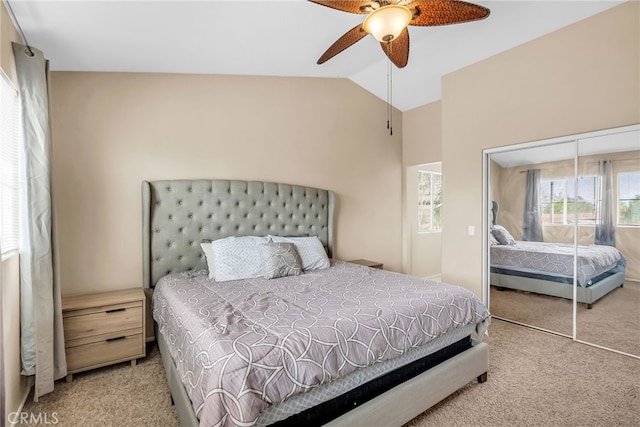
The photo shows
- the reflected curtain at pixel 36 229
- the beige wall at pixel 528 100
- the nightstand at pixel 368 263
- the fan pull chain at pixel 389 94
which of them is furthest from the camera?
the nightstand at pixel 368 263

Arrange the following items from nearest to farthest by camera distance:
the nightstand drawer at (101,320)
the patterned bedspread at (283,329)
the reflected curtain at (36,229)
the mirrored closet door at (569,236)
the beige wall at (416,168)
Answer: the patterned bedspread at (283,329) < the reflected curtain at (36,229) < the nightstand drawer at (101,320) < the mirrored closet door at (569,236) < the beige wall at (416,168)

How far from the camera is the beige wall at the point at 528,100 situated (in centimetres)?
266

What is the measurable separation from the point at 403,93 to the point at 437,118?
1.99 feet

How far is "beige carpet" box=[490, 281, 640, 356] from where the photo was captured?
2824 millimetres

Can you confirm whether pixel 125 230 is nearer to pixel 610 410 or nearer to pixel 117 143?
pixel 117 143

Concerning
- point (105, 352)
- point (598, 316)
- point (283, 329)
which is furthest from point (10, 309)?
point (598, 316)

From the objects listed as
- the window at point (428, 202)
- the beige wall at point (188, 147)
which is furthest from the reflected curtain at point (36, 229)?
the window at point (428, 202)

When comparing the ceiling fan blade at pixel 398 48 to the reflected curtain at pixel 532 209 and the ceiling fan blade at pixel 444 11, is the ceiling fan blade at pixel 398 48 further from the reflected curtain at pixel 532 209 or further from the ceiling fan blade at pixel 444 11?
the reflected curtain at pixel 532 209

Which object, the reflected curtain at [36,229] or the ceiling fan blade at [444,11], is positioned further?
the reflected curtain at [36,229]

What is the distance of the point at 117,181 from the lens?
2.99 metres

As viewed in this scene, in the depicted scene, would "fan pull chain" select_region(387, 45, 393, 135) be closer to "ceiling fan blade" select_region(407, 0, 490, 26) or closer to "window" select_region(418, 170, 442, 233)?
"window" select_region(418, 170, 442, 233)

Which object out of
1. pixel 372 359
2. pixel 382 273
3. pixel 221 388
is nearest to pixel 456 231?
pixel 382 273

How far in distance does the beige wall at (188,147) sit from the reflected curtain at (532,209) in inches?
72.6

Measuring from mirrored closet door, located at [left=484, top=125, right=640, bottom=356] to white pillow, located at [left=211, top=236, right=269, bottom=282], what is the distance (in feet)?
8.50
